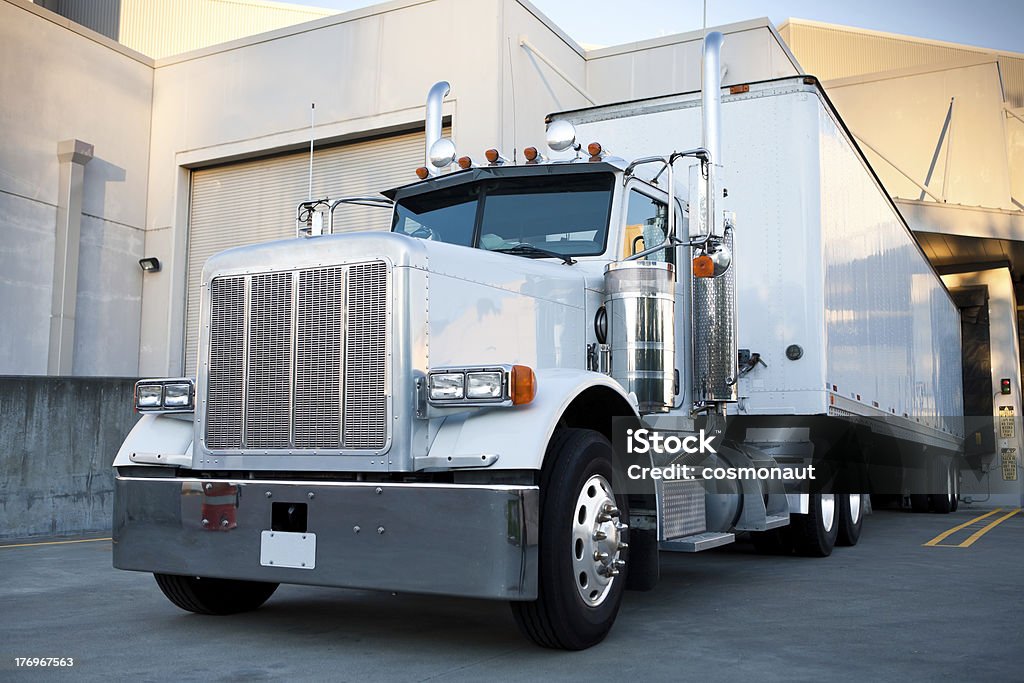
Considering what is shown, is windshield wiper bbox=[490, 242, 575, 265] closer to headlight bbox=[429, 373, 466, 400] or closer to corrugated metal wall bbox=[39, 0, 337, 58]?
headlight bbox=[429, 373, 466, 400]

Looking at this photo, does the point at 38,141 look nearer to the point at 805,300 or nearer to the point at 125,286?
the point at 125,286

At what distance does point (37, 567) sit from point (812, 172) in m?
7.07

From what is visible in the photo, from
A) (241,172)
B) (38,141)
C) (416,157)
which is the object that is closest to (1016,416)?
(416,157)

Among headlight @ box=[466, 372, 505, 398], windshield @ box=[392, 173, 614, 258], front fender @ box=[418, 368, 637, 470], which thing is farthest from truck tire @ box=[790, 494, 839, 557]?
headlight @ box=[466, 372, 505, 398]

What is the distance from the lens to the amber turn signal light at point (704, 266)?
6.27 m

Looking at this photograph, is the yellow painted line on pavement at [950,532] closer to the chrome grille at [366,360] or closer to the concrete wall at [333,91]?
the chrome grille at [366,360]

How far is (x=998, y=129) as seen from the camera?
Answer: 24359 mm

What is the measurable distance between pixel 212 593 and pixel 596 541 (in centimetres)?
239

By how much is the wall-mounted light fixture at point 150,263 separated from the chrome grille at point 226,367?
15.6 metres

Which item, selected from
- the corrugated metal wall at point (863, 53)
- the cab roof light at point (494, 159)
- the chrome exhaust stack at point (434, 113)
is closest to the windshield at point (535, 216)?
the cab roof light at point (494, 159)

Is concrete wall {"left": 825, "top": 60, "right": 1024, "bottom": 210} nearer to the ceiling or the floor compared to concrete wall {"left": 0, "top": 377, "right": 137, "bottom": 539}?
nearer to the ceiling

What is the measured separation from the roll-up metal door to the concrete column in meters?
2.11

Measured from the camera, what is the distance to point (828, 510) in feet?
31.0

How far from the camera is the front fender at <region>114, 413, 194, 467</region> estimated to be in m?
5.39
